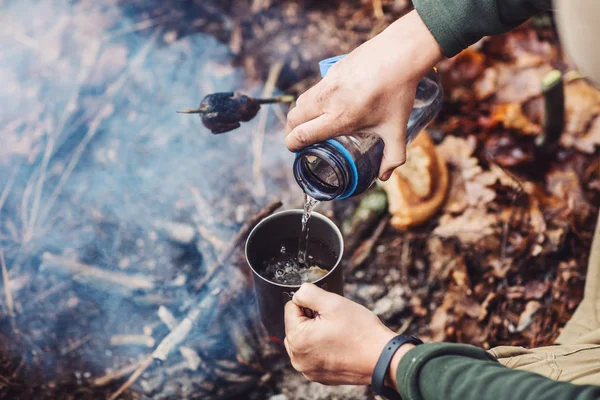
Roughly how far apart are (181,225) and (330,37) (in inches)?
80.0

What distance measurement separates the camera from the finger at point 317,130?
5.06 feet

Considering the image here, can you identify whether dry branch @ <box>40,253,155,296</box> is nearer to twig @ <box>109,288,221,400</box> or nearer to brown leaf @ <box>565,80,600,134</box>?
twig @ <box>109,288,221,400</box>

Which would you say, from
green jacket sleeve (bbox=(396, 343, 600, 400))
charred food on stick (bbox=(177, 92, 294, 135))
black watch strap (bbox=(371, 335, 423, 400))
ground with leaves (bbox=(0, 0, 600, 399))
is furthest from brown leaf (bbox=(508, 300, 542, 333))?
charred food on stick (bbox=(177, 92, 294, 135))

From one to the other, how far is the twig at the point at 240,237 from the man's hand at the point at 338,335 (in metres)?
0.82

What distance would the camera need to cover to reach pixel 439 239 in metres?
2.84

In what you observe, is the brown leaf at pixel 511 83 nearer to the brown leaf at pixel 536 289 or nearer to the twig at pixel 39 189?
the brown leaf at pixel 536 289

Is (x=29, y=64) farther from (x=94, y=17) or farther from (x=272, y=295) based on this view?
(x=272, y=295)

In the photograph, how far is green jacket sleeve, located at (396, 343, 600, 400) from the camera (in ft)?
4.00

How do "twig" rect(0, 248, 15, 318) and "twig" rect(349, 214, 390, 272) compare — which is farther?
"twig" rect(349, 214, 390, 272)

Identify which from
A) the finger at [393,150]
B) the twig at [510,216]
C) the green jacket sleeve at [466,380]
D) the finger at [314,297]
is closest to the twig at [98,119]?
the finger at [314,297]

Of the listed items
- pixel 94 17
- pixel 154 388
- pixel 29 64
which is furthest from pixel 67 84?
pixel 154 388

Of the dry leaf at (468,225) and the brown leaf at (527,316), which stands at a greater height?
the dry leaf at (468,225)

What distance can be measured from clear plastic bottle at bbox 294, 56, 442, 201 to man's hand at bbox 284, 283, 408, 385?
1.24 feet

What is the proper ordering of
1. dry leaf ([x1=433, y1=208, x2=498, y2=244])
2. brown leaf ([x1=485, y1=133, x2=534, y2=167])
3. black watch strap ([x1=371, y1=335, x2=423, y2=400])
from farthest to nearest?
1. brown leaf ([x1=485, y1=133, x2=534, y2=167])
2. dry leaf ([x1=433, y1=208, x2=498, y2=244])
3. black watch strap ([x1=371, y1=335, x2=423, y2=400])
